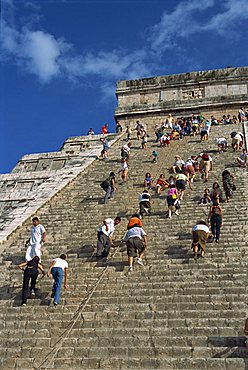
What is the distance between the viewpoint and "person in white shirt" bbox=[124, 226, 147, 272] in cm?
909

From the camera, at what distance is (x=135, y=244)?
29.9ft

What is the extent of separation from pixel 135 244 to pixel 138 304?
1.56 metres

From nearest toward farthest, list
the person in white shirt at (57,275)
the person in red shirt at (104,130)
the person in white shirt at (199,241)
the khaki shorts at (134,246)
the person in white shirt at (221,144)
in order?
the person in white shirt at (57,275)
the khaki shorts at (134,246)
the person in white shirt at (199,241)
the person in white shirt at (221,144)
the person in red shirt at (104,130)

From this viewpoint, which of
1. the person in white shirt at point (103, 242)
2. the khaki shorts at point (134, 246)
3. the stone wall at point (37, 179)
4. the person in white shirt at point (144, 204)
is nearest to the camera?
the khaki shorts at point (134, 246)

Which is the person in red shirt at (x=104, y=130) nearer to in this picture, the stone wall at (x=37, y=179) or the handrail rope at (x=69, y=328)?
the stone wall at (x=37, y=179)

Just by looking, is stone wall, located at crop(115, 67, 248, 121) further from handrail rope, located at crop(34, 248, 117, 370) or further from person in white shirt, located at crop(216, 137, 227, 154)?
handrail rope, located at crop(34, 248, 117, 370)

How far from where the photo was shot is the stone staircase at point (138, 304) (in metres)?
6.55

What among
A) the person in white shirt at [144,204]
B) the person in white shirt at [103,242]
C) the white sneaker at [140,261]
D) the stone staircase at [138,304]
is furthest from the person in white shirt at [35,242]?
the person in white shirt at [144,204]

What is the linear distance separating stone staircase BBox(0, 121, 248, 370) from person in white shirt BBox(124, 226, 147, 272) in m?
0.27

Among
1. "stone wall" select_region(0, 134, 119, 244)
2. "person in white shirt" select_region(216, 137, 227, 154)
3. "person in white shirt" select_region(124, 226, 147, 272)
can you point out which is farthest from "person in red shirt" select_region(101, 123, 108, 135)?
"person in white shirt" select_region(124, 226, 147, 272)

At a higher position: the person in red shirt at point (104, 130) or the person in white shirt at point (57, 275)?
the person in red shirt at point (104, 130)

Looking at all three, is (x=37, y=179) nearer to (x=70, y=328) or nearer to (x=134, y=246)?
(x=134, y=246)

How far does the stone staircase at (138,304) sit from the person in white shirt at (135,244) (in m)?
0.27

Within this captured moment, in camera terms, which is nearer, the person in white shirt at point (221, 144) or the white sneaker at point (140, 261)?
the white sneaker at point (140, 261)
